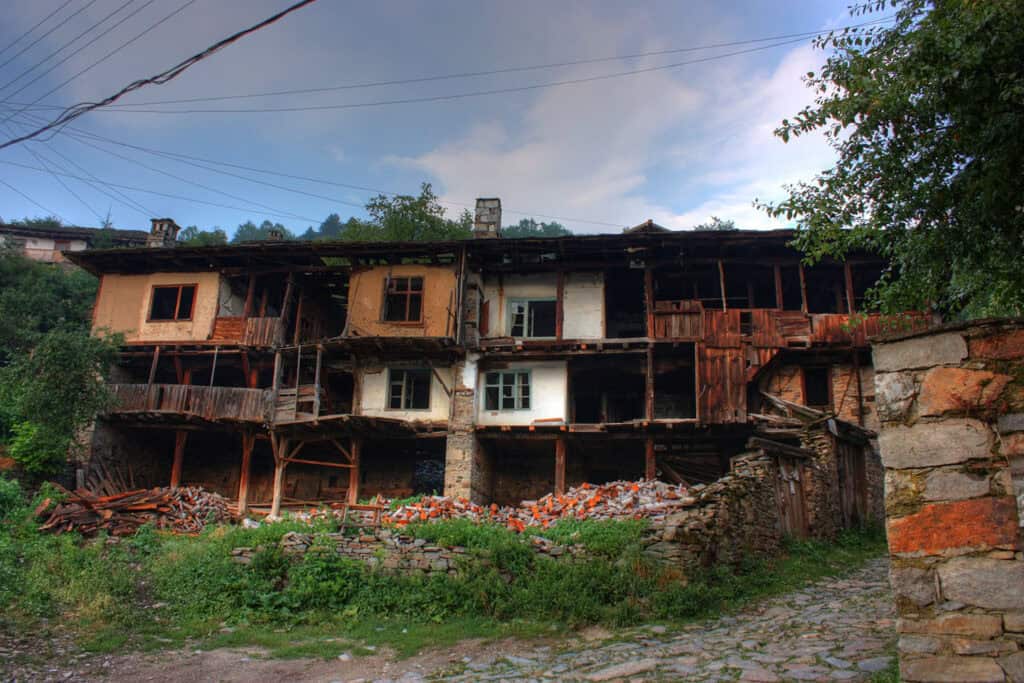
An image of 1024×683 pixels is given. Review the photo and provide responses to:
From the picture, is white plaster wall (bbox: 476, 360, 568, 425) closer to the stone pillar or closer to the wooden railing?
the stone pillar

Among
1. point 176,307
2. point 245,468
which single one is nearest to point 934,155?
point 245,468

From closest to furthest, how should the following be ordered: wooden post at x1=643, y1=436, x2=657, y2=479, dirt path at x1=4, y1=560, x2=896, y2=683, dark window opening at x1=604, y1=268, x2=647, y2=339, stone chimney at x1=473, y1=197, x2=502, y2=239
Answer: dirt path at x1=4, y1=560, x2=896, y2=683, wooden post at x1=643, y1=436, x2=657, y2=479, dark window opening at x1=604, y1=268, x2=647, y2=339, stone chimney at x1=473, y1=197, x2=502, y2=239

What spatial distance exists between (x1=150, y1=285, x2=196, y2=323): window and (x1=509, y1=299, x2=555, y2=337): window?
450 inches

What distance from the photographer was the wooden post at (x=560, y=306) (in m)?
24.9

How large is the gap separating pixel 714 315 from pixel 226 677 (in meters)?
18.2

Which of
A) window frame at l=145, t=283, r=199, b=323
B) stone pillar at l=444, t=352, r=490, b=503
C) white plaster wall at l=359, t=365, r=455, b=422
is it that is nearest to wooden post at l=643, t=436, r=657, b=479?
stone pillar at l=444, t=352, r=490, b=503

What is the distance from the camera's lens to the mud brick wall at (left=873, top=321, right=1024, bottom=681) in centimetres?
505

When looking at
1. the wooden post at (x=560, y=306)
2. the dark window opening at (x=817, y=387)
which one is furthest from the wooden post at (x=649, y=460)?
the dark window opening at (x=817, y=387)

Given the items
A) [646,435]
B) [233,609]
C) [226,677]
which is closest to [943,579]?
[226,677]

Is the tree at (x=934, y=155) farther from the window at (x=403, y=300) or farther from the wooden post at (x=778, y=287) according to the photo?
the window at (x=403, y=300)

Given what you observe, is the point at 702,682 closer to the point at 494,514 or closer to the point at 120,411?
the point at 494,514

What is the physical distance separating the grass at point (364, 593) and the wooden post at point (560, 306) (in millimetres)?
10980

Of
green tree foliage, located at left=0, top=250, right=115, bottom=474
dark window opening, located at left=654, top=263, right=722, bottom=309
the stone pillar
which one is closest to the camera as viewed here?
green tree foliage, located at left=0, top=250, right=115, bottom=474

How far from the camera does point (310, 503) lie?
82.4ft
